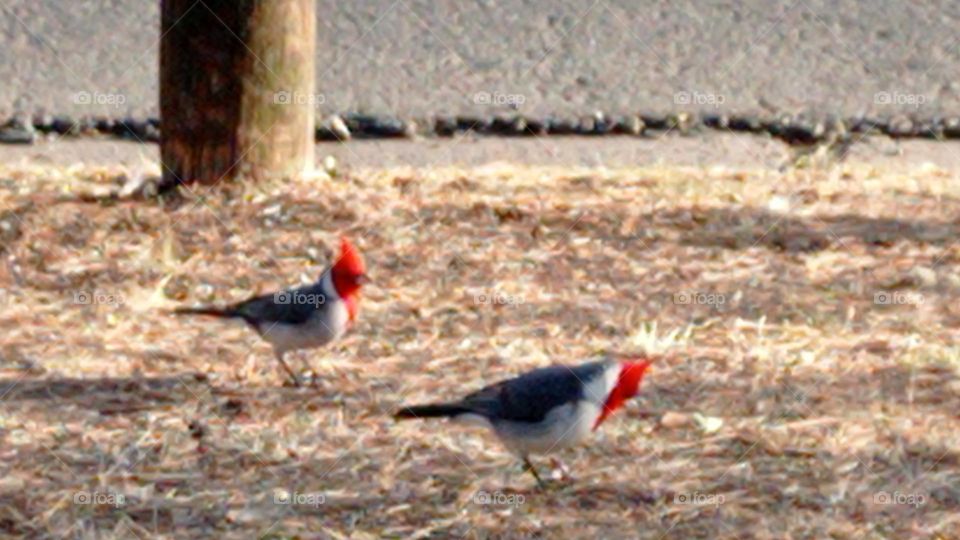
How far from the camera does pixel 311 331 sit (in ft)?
20.5

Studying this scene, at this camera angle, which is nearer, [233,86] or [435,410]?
[435,410]

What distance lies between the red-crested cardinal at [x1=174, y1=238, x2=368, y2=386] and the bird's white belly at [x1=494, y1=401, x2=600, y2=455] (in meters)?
0.90

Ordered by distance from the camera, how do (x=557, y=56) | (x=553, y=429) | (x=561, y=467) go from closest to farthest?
(x=553, y=429) < (x=561, y=467) < (x=557, y=56)

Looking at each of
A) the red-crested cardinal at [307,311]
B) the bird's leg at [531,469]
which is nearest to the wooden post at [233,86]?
the red-crested cardinal at [307,311]

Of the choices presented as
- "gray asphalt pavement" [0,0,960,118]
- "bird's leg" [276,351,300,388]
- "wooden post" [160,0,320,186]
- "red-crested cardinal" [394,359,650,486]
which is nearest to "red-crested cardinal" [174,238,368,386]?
"bird's leg" [276,351,300,388]

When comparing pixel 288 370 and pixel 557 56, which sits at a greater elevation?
pixel 557 56

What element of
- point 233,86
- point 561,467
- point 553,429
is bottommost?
point 561,467

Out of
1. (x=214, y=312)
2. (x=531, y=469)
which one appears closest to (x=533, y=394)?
(x=531, y=469)

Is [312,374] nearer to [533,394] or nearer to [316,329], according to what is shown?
[316,329]

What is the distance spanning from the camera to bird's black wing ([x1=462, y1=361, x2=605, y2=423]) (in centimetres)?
552

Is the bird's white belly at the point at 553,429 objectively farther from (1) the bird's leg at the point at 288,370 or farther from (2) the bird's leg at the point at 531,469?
(1) the bird's leg at the point at 288,370

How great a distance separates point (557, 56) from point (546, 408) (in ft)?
13.4

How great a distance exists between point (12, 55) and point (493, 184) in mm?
2606

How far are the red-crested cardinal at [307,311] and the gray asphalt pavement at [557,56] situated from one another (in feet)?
8.52
